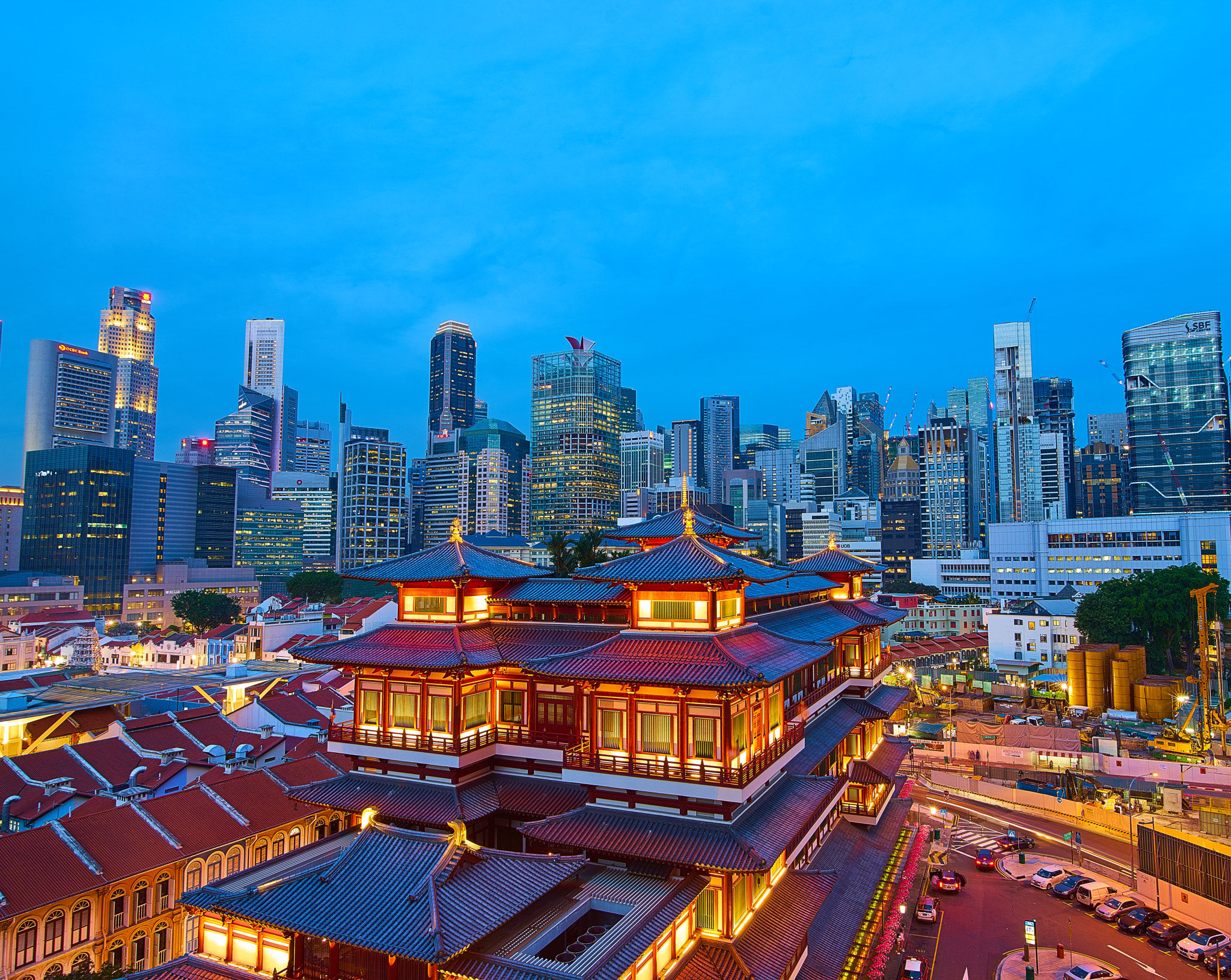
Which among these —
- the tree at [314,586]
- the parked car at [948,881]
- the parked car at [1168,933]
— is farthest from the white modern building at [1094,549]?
the tree at [314,586]

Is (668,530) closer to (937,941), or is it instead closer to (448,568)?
(448,568)

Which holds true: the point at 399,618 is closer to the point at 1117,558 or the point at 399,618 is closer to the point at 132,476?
the point at 1117,558

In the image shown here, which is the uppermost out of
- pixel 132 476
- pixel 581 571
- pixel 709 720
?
pixel 132 476

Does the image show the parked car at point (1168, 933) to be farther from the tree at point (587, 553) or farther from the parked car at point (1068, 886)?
the tree at point (587, 553)

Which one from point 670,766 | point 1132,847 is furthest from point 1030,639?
point 670,766

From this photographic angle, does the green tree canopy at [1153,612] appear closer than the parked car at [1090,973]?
No

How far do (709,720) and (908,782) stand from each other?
3135 cm

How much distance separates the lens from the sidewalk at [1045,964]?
33.2m

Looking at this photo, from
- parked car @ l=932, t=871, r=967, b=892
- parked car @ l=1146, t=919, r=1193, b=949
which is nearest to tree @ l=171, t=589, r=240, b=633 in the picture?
parked car @ l=932, t=871, r=967, b=892

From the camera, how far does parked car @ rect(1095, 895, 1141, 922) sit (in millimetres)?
39312

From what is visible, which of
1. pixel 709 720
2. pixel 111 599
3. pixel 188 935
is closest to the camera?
pixel 709 720

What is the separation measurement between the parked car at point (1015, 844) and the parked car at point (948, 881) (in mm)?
7413

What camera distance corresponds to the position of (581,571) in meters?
28.3

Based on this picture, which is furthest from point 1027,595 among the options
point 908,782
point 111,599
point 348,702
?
point 111,599
